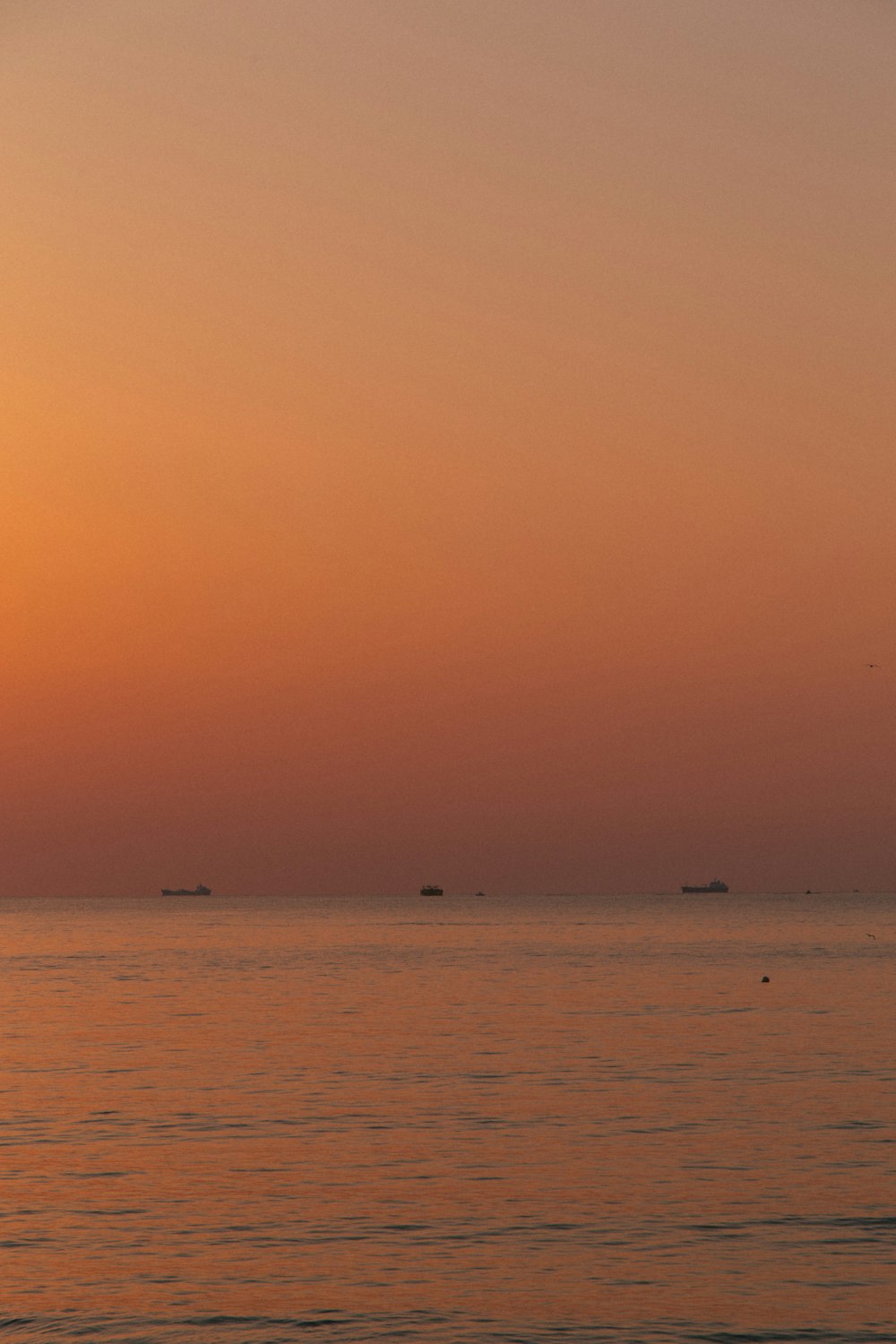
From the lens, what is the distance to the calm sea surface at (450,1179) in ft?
99.4

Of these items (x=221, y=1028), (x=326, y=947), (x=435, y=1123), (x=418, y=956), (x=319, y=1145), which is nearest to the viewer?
(x=319, y=1145)

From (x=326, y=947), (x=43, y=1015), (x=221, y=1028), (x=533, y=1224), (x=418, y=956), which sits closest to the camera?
(x=533, y=1224)

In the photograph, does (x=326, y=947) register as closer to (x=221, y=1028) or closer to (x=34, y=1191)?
(x=221, y=1028)

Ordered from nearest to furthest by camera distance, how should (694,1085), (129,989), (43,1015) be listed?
1. (694,1085)
2. (43,1015)
3. (129,989)

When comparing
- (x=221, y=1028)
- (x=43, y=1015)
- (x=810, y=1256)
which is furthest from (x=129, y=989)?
(x=810, y=1256)

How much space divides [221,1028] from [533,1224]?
162 ft

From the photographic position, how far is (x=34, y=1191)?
4053cm

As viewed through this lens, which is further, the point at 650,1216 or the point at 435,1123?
the point at 435,1123

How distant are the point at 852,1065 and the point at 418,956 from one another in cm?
10892

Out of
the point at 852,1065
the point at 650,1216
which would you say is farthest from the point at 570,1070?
the point at 650,1216

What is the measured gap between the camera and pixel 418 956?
561 ft

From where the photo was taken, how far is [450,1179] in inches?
1644

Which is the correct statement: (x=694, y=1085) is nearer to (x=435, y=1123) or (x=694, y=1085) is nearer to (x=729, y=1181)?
(x=435, y=1123)

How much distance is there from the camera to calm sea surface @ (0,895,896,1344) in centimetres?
3030
